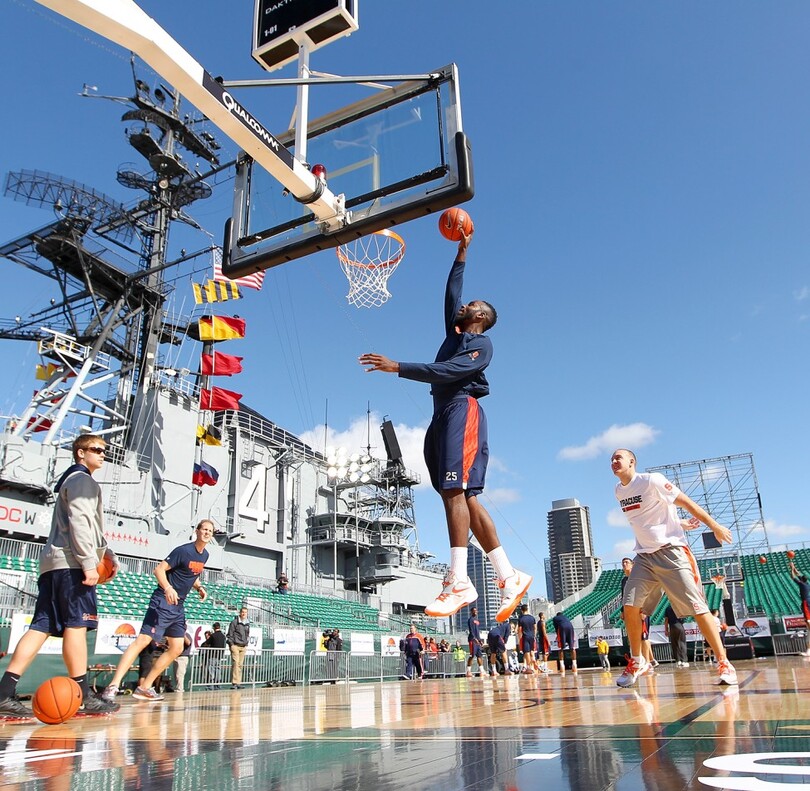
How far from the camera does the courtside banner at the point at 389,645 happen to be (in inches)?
1038

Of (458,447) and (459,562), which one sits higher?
(458,447)

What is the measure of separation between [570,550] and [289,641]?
524 ft

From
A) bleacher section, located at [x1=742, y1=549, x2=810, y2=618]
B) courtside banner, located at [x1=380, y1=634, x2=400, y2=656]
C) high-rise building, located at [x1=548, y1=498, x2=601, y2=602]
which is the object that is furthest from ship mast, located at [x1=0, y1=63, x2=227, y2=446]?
high-rise building, located at [x1=548, y1=498, x2=601, y2=602]

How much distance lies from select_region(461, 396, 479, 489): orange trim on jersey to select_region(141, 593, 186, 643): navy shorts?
13.1 feet

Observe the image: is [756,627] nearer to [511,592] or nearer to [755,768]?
[511,592]

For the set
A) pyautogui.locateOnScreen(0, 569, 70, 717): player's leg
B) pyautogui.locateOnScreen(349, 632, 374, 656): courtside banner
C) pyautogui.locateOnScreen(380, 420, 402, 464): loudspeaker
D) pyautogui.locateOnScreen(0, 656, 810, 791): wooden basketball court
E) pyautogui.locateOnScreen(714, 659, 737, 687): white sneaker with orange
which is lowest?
pyautogui.locateOnScreen(349, 632, 374, 656): courtside banner

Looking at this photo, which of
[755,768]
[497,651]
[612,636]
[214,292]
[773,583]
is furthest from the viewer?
[773,583]

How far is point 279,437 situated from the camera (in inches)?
1501

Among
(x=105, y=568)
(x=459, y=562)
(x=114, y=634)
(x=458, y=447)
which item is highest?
(x=458, y=447)

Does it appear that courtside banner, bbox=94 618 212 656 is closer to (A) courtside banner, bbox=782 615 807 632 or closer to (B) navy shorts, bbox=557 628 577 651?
(B) navy shorts, bbox=557 628 577 651

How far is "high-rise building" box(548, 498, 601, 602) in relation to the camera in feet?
531

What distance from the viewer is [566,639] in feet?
53.1

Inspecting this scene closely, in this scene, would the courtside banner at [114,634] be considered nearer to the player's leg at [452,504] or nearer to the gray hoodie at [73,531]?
the gray hoodie at [73,531]

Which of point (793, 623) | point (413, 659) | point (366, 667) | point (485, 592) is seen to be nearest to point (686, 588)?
point (413, 659)
